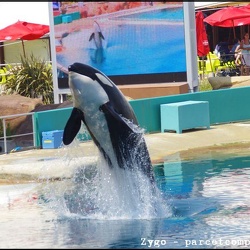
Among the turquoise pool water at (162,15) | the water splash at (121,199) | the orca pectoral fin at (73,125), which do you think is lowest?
the water splash at (121,199)

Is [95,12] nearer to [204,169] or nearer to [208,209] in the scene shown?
[204,169]

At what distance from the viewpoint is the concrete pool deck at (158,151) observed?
1295cm

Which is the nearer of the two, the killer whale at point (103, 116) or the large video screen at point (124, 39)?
the killer whale at point (103, 116)

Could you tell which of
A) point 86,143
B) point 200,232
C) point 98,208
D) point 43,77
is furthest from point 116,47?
point 200,232

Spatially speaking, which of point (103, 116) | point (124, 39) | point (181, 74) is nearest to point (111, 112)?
point (103, 116)

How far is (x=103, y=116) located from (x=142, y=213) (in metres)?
1.37

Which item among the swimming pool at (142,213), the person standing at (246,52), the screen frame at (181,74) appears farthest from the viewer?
the person standing at (246,52)

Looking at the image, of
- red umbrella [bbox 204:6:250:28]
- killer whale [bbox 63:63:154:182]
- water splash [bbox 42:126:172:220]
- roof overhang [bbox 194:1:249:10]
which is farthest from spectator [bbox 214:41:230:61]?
killer whale [bbox 63:63:154:182]

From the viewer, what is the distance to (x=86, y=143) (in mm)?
16172

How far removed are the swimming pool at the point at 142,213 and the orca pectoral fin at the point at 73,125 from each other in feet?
3.30

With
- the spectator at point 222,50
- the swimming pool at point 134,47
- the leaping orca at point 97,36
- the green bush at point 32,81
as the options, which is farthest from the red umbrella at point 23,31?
the spectator at point 222,50

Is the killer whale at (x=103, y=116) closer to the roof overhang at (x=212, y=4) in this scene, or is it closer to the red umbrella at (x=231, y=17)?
the red umbrella at (x=231, y=17)

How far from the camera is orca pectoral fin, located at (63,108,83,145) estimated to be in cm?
920

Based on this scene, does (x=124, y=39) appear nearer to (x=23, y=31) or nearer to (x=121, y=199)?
(x=23, y=31)
